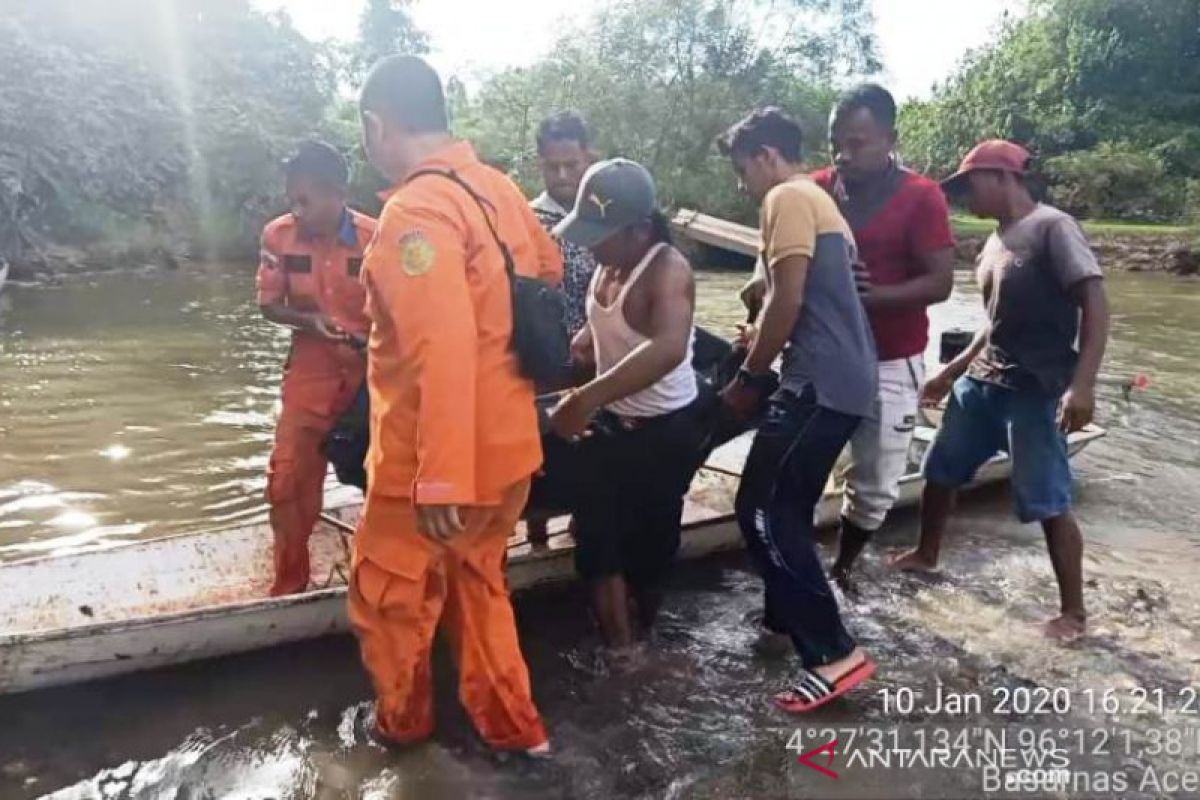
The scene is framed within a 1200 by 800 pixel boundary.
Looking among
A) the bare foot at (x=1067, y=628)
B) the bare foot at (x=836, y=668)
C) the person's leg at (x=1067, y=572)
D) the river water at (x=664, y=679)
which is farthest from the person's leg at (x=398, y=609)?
the bare foot at (x=1067, y=628)

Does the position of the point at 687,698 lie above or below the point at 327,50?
below

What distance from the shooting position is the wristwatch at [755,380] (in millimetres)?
3621

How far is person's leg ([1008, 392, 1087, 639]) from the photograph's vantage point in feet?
13.2

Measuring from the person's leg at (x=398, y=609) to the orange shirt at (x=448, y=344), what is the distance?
120 mm

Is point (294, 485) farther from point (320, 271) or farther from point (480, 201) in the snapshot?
point (480, 201)

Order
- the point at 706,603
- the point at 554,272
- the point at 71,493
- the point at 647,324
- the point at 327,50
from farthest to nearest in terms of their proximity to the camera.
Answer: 1. the point at 327,50
2. the point at 71,493
3. the point at 706,603
4. the point at 647,324
5. the point at 554,272

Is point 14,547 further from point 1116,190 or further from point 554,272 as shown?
point 1116,190

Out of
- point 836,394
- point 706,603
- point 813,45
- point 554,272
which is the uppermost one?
point 813,45

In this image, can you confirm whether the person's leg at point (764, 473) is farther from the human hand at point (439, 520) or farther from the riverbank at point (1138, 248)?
the riverbank at point (1138, 248)

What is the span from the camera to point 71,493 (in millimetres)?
6609

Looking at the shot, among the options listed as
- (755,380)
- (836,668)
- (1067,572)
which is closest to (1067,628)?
(1067,572)

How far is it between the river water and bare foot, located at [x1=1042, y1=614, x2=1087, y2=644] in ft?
0.17

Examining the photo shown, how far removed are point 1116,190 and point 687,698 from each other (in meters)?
32.2

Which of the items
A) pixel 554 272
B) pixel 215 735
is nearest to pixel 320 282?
pixel 554 272
